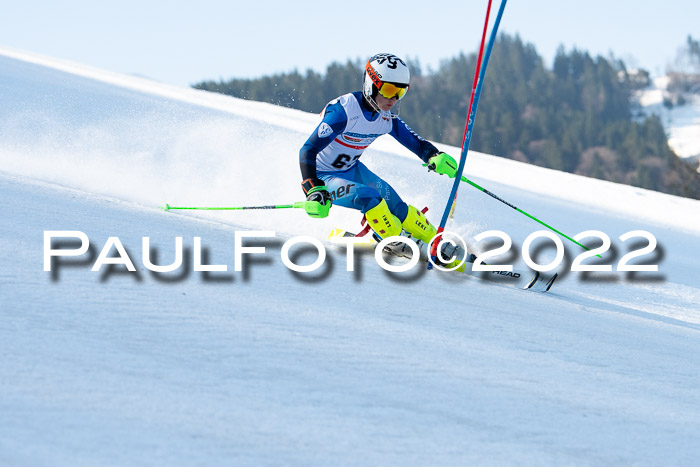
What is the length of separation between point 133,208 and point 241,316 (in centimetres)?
257

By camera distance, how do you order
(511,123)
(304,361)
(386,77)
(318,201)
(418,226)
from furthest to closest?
(511,123), (418,226), (386,77), (318,201), (304,361)

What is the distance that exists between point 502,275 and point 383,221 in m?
0.86

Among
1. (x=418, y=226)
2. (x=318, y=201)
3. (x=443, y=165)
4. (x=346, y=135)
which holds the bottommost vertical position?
(x=418, y=226)

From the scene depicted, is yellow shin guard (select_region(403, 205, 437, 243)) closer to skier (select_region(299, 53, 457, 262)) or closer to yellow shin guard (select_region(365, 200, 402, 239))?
skier (select_region(299, 53, 457, 262))

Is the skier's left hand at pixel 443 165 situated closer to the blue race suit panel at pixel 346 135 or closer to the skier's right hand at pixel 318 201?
the blue race suit panel at pixel 346 135

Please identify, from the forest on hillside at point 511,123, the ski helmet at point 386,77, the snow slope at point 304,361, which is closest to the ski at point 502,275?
the snow slope at point 304,361

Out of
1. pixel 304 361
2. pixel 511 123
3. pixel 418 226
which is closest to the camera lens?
pixel 304 361

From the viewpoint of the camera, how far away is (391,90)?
15.6ft

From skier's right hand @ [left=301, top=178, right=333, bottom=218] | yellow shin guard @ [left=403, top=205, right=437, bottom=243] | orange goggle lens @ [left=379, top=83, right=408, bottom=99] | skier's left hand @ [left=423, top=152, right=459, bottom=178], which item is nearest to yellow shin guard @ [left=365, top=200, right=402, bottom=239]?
yellow shin guard @ [left=403, top=205, right=437, bottom=243]

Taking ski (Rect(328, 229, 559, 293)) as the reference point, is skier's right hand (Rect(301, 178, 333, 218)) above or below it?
above

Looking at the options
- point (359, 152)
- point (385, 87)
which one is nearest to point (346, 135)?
point (359, 152)

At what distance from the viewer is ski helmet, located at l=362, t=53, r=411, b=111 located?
469 cm

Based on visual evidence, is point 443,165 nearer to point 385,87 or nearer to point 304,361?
point 385,87

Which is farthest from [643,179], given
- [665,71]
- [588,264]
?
[665,71]
